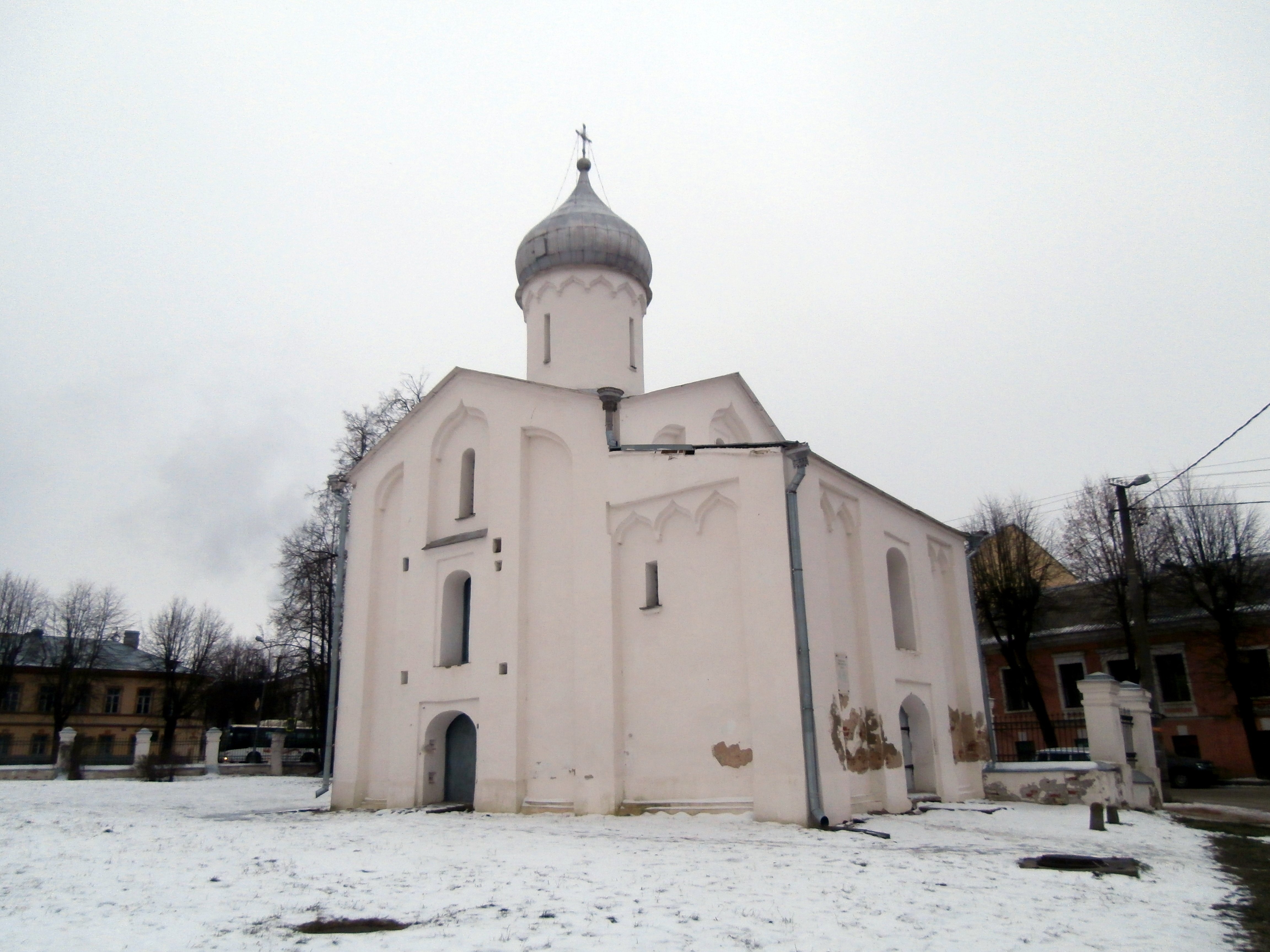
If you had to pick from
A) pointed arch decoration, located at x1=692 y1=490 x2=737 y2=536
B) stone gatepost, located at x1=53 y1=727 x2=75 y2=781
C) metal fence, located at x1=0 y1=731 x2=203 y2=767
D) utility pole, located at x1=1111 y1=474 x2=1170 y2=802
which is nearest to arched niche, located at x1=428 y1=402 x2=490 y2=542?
pointed arch decoration, located at x1=692 y1=490 x2=737 y2=536

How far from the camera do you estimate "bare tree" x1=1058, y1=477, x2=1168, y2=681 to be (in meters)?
26.9

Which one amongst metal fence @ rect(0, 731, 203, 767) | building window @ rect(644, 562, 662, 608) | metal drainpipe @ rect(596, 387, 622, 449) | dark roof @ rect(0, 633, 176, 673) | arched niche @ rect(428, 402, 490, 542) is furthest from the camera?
dark roof @ rect(0, 633, 176, 673)

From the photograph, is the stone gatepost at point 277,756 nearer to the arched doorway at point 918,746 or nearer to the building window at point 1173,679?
the arched doorway at point 918,746

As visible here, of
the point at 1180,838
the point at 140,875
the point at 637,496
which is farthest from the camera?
the point at 637,496

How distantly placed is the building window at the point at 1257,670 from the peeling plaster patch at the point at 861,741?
1802cm

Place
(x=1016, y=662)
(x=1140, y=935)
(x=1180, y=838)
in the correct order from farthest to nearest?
(x=1016, y=662)
(x=1180, y=838)
(x=1140, y=935)

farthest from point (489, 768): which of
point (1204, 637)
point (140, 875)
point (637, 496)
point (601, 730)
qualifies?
point (1204, 637)

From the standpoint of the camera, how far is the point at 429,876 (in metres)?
7.56

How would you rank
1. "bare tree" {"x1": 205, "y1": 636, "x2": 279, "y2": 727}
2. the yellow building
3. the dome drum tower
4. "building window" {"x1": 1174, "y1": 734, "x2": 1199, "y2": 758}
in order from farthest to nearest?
1. "bare tree" {"x1": 205, "y1": 636, "x2": 279, "y2": 727}
2. the yellow building
3. "building window" {"x1": 1174, "y1": 734, "x2": 1199, "y2": 758}
4. the dome drum tower

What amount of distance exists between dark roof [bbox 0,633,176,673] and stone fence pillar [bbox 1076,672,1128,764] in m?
41.2

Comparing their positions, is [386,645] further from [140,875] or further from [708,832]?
[140,875]

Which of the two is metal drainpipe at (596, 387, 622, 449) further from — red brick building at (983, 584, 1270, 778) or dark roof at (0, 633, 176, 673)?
dark roof at (0, 633, 176, 673)

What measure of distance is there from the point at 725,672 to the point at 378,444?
29.2 ft

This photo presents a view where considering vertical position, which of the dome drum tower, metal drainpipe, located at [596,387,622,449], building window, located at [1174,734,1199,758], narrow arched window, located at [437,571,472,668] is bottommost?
building window, located at [1174,734,1199,758]
